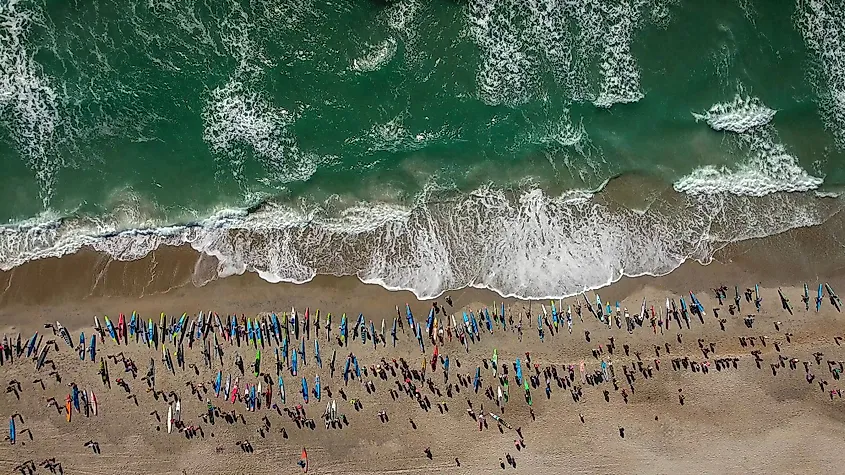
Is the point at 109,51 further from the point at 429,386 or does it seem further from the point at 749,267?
the point at 749,267

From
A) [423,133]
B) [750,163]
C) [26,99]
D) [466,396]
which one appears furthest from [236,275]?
[750,163]

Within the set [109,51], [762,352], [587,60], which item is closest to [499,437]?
[762,352]

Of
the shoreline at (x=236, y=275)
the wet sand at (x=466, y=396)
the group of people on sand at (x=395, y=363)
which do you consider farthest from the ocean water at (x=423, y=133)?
the group of people on sand at (x=395, y=363)

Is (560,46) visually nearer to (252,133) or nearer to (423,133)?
(423,133)

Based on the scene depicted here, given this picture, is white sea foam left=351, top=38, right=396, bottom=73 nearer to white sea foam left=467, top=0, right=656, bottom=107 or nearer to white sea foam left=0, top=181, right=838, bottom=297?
white sea foam left=467, top=0, right=656, bottom=107

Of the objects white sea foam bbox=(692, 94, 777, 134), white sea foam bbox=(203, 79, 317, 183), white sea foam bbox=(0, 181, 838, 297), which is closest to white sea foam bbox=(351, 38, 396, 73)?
white sea foam bbox=(203, 79, 317, 183)

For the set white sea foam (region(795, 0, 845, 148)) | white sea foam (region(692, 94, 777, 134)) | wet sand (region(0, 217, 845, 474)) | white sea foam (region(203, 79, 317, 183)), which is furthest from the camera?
white sea foam (region(795, 0, 845, 148))
